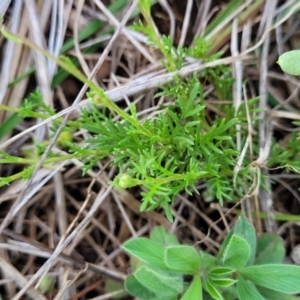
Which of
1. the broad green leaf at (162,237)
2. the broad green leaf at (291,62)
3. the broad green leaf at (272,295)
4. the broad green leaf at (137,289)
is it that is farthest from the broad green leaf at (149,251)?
the broad green leaf at (291,62)

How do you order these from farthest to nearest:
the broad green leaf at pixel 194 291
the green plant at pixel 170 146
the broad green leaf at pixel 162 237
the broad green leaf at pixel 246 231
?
the broad green leaf at pixel 162 237 → the broad green leaf at pixel 246 231 → the broad green leaf at pixel 194 291 → the green plant at pixel 170 146

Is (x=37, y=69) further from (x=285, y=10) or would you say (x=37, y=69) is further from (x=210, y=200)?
(x=285, y=10)

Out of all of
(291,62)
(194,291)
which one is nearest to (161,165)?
(194,291)

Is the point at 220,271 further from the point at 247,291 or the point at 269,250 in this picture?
the point at 269,250

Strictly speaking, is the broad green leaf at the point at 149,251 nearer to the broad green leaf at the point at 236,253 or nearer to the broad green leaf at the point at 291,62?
the broad green leaf at the point at 236,253

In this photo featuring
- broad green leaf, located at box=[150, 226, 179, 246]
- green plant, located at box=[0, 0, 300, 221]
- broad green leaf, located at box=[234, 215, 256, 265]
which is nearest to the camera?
green plant, located at box=[0, 0, 300, 221]

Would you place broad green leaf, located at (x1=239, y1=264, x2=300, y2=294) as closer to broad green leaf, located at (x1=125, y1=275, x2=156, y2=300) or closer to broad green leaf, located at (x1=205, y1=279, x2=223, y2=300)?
broad green leaf, located at (x1=205, y1=279, x2=223, y2=300)

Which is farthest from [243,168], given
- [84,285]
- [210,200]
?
[84,285]

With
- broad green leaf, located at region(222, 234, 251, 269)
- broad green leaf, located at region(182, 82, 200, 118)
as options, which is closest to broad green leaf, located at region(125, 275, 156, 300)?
broad green leaf, located at region(222, 234, 251, 269)
